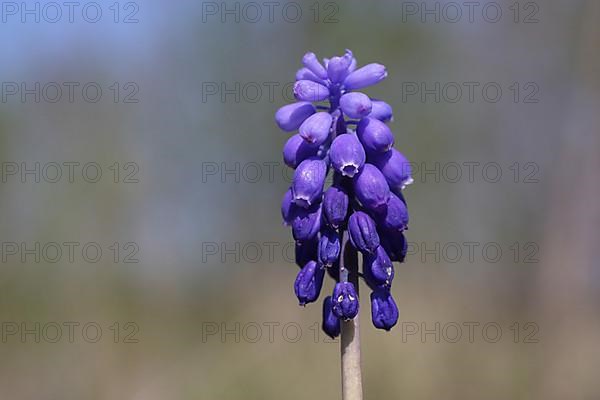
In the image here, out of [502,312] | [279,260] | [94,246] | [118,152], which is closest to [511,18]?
[502,312]

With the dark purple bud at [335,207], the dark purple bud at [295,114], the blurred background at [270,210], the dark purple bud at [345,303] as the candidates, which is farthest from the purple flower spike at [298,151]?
the blurred background at [270,210]

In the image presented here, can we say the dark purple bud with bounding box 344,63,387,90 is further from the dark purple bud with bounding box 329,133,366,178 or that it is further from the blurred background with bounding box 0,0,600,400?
the blurred background with bounding box 0,0,600,400

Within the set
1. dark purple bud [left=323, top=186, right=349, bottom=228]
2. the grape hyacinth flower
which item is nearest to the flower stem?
the grape hyacinth flower

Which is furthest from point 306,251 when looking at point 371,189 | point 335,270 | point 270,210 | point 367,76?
point 270,210

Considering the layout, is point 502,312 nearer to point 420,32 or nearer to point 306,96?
point 420,32

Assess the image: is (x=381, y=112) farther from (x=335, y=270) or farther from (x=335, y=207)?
(x=335, y=270)

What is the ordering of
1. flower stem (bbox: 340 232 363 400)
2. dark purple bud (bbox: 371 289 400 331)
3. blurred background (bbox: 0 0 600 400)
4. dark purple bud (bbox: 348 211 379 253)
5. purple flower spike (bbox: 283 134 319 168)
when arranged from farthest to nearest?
1. blurred background (bbox: 0 0 600 400)
2. purple flower spike (bbox: 283 134 319 168)
3. dark purple bud (bbox: 371 289 400 331)
4. dark purple bud (bbox: 348 211 379 253)
5. flower stem (bbox: 340 232 363 400)
